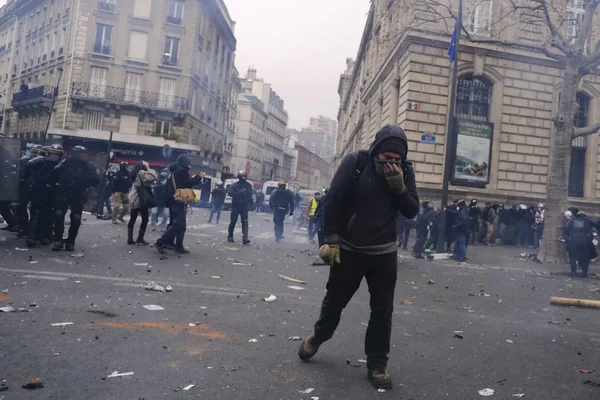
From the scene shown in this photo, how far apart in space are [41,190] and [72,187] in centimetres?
67

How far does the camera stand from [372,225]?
3650 mm

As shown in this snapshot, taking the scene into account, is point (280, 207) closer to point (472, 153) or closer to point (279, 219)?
point (279, 219)

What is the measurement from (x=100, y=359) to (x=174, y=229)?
19.4ft

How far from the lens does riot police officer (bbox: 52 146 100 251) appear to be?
8.55 meters

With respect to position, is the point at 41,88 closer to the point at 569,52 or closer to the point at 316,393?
the point at 569,52

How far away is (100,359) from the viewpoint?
3.62 meters

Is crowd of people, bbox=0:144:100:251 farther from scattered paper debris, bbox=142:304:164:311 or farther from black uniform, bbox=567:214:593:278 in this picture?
black uniform, bbox=567:214:593:278

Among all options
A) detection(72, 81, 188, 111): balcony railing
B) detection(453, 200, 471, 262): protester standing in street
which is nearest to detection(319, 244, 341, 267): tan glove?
detection(453, 200, 471, 262): protester standing in street

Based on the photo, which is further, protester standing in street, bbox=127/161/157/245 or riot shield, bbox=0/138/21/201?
protester standing in street, bbox=127/161/157/245

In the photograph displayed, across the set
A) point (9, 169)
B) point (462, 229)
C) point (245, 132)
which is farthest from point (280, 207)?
point (245, 132)

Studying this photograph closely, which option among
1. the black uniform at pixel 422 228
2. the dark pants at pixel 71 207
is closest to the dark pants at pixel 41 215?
the dark pants at pixel 71 207

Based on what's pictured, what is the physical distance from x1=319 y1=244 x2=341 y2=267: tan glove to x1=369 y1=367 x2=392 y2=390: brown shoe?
0.80m

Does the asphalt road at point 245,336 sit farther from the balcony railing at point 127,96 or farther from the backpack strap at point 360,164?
the balcony railing at point 127,96

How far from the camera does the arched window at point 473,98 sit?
20500mm
